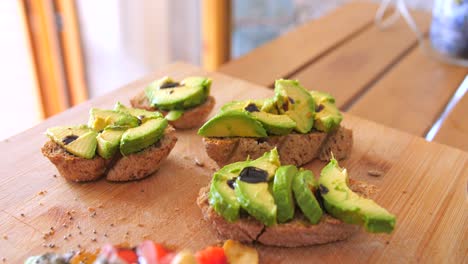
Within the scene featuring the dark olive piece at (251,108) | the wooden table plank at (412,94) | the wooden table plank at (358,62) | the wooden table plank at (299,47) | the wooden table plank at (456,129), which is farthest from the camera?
the wooden table plank at (299,47)

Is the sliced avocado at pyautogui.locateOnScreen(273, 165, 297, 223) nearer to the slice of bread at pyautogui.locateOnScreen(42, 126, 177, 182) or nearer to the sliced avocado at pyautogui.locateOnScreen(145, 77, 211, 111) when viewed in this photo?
the slice of bread at pyautogui.locateOnScreen(42, 126, 177, 182)

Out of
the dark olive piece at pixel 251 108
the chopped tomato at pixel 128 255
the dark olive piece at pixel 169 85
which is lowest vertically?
the chopped tomato at pixel 128 255

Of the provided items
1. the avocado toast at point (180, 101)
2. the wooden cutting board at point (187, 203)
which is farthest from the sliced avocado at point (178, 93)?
the wooden cutting board at point (187, 203)

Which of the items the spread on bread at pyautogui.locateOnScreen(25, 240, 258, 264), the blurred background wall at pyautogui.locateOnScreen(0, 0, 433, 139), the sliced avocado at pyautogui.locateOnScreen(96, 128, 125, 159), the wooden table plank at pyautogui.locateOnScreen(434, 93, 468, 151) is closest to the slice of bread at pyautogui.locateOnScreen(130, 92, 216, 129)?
the sliced avocado at pyautogui.locateOnScreen(96, 128, 125, 159)

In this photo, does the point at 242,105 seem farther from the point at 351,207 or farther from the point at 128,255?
the point at 128,255

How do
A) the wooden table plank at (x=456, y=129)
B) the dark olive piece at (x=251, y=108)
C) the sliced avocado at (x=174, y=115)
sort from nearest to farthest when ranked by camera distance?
the dark olive piece at (x=251, y=108), the sliced avocado at (x=174, y=115), the wooden table plank at (x=456, y=129)

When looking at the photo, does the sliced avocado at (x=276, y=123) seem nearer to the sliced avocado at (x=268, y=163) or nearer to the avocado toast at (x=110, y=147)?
the sliced avocado at (x=268, y=163)

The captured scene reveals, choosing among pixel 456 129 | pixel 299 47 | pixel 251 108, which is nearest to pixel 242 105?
pixel 251 108
